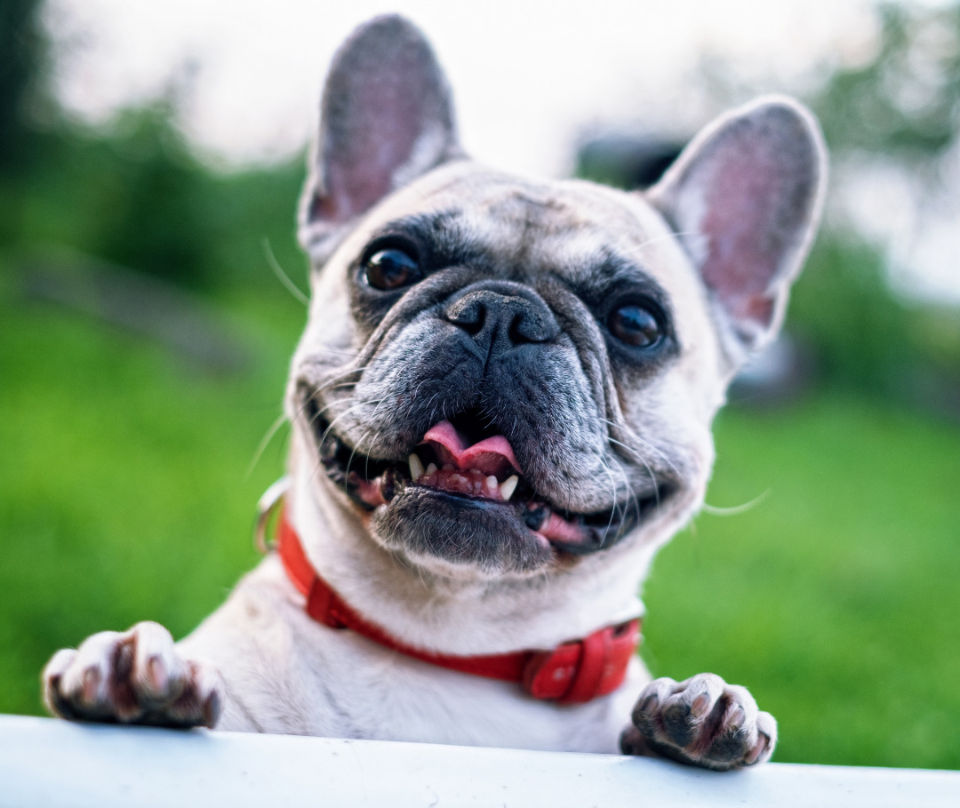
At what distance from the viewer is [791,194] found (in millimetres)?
2629

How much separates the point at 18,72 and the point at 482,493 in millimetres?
10572

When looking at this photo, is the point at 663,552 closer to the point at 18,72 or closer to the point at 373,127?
the point at 373,127

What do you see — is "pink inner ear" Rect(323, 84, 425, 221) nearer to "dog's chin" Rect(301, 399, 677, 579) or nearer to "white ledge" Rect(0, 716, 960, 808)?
"dog's chin" Rect(301, 399, 677, 579)

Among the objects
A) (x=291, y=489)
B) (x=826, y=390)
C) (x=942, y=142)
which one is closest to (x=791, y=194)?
(x=291, y=489)

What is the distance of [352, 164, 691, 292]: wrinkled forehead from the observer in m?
2.20

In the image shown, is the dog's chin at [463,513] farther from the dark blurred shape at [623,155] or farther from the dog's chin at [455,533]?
the dark blurred shape at [623,155]

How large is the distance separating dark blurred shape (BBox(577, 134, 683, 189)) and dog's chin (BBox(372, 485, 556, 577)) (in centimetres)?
686

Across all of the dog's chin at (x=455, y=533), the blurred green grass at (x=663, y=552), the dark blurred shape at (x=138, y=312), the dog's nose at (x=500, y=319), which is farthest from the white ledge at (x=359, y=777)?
the dark blurred shape at (x=138, y=312)

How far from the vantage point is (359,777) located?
3.83ft

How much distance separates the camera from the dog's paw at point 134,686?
1287 mm

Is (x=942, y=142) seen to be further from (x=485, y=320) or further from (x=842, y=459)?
(x=485, y=320)

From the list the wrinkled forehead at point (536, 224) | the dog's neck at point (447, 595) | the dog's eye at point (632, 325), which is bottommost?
the dog's neck at point (447, 595)

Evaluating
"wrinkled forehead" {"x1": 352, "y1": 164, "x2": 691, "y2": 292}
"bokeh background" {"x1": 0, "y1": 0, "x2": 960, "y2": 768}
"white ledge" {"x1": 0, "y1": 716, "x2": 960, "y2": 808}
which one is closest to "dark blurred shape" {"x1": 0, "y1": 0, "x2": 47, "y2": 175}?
"bokeh background" {"x1": 0, "y1": 0, "x2": 960, "y2": 768}

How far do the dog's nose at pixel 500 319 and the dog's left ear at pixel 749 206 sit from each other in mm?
892
